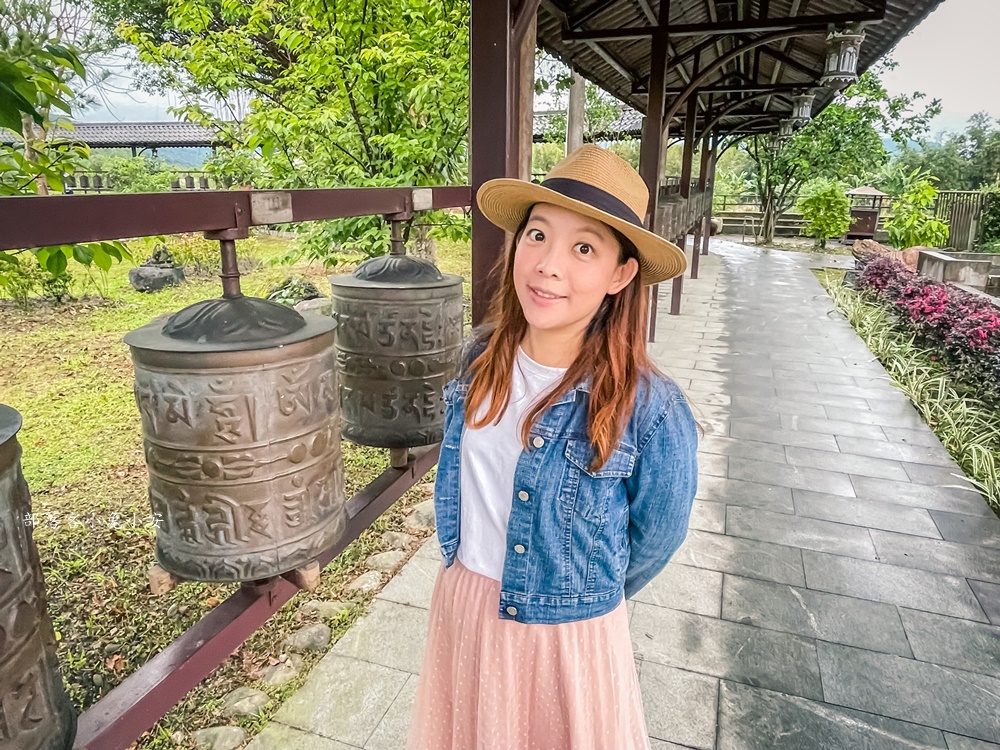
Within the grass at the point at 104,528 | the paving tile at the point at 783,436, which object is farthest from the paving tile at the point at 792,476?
the grass at the point at 104,528

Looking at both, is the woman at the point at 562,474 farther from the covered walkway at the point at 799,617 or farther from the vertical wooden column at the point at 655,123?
the vertical wooden column at the point at 655,123

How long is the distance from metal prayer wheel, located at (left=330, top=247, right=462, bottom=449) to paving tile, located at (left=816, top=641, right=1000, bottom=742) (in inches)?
66.7

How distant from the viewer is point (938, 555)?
3.20 meters

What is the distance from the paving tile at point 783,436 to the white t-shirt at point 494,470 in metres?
3.68

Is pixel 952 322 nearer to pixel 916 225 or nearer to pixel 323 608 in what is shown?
pixel 323 608

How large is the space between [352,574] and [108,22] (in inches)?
187

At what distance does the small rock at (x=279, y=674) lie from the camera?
250 centimetres

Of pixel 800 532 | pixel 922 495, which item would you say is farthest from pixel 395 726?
pixel 922 495

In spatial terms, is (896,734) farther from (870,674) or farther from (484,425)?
(484,425)

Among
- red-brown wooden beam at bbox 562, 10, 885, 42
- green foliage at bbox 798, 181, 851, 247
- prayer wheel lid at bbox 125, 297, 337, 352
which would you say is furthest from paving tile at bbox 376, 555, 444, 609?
green foliage at bbox 798, 181, 851, 247

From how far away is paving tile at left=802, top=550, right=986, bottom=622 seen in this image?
281cm

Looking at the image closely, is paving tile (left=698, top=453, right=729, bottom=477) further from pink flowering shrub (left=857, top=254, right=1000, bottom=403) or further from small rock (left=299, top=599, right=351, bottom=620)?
pink flowering shrub (left=857, top=254, right=1000, bottom=403)

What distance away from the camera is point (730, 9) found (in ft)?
20.9

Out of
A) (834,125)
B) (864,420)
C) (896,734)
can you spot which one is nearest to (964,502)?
(864,420)
